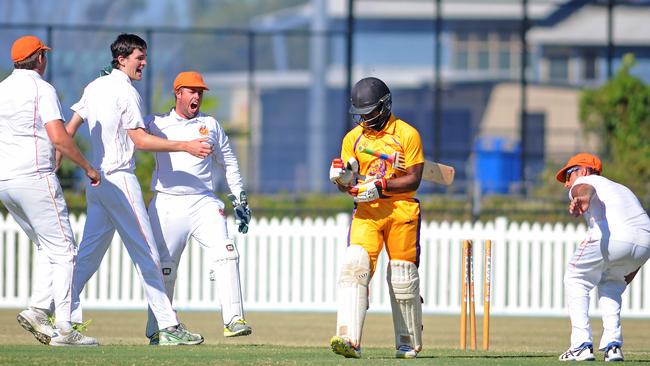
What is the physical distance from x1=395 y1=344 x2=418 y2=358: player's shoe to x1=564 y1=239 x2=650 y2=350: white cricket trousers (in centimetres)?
114

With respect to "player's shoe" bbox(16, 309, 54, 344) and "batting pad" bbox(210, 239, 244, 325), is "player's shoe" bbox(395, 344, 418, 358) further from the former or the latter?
"player's shoe" bbox(16, 309, 54, 344)

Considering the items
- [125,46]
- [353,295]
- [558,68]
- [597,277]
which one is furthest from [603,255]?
[558,68]

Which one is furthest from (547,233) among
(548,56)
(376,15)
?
(376,15)

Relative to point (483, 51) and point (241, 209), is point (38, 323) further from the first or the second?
A: point (483, 51)

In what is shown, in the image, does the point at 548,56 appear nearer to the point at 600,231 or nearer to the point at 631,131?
the point at 631,131

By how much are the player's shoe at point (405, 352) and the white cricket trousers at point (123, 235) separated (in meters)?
1.82

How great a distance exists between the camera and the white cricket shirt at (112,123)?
10156 millimetres

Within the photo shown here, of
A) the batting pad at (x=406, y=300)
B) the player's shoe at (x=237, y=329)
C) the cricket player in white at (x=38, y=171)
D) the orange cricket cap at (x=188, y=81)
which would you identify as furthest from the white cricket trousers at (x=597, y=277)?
the cricket player in white at (x=38, y=171)

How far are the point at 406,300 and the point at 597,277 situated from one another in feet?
4.75

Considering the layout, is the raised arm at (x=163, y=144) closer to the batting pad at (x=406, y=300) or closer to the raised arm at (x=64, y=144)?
the raised arm at (x=64, y=144)

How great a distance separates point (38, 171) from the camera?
9.77m

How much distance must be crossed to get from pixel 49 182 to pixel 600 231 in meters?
3.98

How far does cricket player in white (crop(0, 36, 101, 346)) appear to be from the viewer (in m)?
9.73

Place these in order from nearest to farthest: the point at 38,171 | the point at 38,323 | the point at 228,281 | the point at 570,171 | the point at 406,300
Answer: the point at 406,300
the point at 38,171
the point at 38,323
the point at 570,171
the point at 228,281
